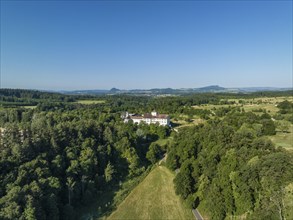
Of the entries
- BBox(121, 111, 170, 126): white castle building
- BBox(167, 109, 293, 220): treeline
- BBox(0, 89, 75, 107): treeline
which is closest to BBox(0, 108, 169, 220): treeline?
BBox(167, 109, 293, 220): treeline

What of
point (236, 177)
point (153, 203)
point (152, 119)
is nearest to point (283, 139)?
point (236, 177)

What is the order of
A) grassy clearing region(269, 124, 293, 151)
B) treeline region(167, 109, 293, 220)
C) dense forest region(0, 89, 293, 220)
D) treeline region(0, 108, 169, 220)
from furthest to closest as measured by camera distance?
grassy clearing region(269, 124, 293, 151), treeline region(0, 108, 169, 220), dense forest region(0, 89, 293, 220), treeline region(167, 109, 293, 220)

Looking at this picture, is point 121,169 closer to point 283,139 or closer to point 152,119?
point 283,139

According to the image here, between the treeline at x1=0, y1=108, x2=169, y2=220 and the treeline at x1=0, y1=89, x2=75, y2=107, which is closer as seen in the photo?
the treeline at x1=0, y1=108, x2=169, y2=220

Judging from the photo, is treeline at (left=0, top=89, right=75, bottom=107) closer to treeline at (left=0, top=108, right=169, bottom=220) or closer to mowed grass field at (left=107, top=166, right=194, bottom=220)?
treeline at (left=0, top=108, right=169, bottom=220)

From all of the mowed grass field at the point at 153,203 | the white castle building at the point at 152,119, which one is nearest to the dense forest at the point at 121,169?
the mowed grass field at the point at 153,203

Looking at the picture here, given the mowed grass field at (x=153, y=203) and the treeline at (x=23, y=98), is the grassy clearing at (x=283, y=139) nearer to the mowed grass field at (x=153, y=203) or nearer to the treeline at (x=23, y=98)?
the mowed grass field at (x=153, y=203)

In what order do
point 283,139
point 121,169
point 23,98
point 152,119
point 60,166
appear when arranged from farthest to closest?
1. point 23,98
2. point 152,119
3. point 283,139
4. point 121,169
5. point 60,166
